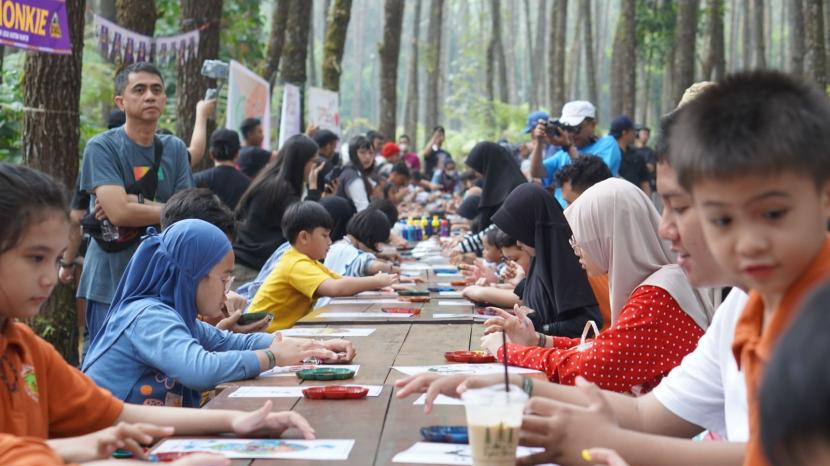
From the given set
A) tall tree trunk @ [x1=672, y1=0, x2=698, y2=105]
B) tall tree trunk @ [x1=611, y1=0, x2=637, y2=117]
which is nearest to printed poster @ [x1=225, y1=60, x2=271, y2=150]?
tall tree trunk @ [x1=672, y1=0, x2=698, y2=105]

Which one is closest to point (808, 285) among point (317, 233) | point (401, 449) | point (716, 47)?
point (401, 449)

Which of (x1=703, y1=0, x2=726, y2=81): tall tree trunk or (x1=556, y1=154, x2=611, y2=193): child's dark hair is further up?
(x1=703, y1=0, x2=726, y2=81): tall tree trunk

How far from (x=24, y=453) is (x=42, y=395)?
505mm

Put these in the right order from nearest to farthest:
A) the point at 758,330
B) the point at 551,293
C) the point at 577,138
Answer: the point at 758,330, the point at 551,293, the point at 577,138

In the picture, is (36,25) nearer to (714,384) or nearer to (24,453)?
(24,453)

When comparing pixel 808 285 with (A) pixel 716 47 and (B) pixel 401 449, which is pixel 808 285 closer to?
(B) pixel 401 449

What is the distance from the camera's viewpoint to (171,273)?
3381mm

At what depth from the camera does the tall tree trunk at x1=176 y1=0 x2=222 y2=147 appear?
9867 millimetres

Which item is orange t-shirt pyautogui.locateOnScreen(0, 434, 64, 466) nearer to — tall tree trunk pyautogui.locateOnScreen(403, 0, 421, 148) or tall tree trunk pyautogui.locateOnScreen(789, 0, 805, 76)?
tall tree trunk pyautogui.locateOnScreen(789, 0, 805, 76)

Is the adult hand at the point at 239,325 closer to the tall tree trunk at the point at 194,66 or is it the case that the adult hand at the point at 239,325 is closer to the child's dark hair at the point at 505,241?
the child's dark hair at the point at 505,241

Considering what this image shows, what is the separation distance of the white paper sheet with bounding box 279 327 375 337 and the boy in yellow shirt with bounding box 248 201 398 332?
4.24ft

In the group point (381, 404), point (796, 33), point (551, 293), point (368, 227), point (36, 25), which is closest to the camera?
point (381, 404)

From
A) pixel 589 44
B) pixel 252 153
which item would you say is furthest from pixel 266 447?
pixel 589 44

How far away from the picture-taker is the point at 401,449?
7.69ft
